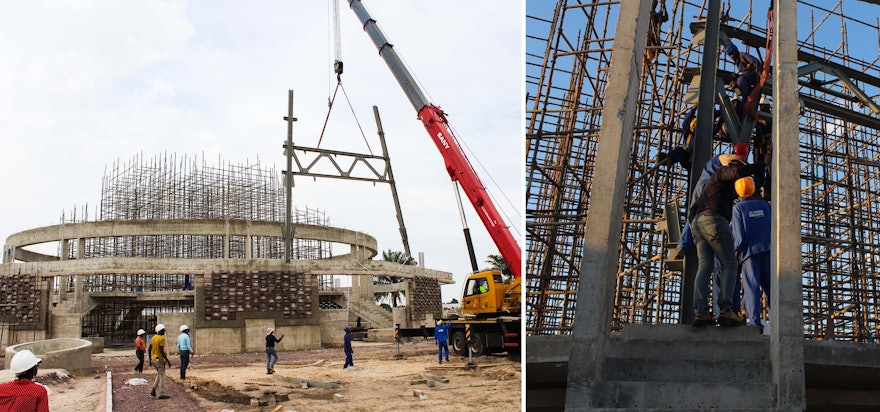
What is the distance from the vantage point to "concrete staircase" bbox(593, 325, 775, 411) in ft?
13.6

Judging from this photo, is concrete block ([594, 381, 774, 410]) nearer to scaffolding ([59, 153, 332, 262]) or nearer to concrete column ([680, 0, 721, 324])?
concrete column ([680, 0, 721, 324])

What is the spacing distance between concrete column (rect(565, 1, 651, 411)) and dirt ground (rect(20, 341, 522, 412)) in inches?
272

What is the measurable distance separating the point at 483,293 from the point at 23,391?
46.5 feet

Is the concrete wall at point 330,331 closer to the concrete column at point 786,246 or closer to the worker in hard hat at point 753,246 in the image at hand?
the worker in hard hat at point 753,246

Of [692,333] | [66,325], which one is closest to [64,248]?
[66,325]

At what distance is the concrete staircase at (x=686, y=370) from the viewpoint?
4145 millimetres

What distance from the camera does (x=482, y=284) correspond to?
17969 millimetres

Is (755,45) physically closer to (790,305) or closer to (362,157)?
(790,305)

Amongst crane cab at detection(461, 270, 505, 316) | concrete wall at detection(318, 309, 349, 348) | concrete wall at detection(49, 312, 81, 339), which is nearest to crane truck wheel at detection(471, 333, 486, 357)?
crane cab at detection(461, 270, 505, 316)

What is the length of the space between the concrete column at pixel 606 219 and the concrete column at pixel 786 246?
2.83 ft

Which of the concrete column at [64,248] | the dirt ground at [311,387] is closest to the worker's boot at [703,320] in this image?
the dirt ground at [311,387]

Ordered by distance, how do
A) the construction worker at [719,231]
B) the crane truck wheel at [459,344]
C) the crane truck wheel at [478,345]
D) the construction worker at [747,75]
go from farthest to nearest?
1. the crane truck wheel at [459,344]
2. the crane truck wheel at [478,345]
3. the construction worker at [747,75]
4. the construction worker at [719,231]

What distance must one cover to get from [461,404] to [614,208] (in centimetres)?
755

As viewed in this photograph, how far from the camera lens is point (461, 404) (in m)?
11.2
